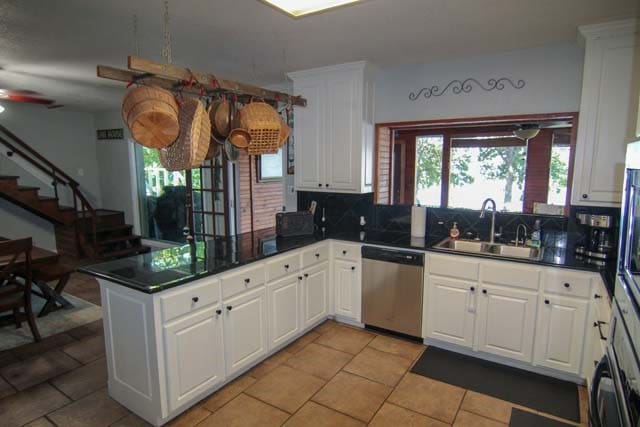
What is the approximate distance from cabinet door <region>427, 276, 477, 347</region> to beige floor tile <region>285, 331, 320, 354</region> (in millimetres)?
999

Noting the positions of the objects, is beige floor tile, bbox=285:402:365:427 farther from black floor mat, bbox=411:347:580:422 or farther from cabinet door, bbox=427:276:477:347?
cabinet door, bbox=427:276:477:347

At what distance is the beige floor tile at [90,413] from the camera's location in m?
2.23

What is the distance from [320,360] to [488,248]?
1699mm

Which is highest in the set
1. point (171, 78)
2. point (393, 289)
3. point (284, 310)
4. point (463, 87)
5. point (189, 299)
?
point (463, 87)

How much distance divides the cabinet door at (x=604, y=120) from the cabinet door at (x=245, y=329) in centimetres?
245

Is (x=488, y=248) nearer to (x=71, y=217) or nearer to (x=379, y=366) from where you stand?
(x=379, y=366)

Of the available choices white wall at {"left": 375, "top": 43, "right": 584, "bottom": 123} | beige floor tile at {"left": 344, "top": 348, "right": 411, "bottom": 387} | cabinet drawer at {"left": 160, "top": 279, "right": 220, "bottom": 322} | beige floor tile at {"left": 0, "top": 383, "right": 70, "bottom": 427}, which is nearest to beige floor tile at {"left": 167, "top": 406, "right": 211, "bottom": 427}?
cabinet drawer at {"left": 160, "top": 279, "right": 220, "bottom": 322}

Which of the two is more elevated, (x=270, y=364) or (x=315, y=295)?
(x=315, y=295)

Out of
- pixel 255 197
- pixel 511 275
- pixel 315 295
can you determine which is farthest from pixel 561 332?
pixel 255 197

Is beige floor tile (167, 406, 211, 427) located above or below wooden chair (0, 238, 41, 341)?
below

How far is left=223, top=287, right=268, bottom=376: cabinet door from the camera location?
2.51 metres

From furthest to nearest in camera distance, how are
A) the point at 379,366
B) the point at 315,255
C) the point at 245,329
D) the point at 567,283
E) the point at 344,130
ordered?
the point at 344,130 < the point at 315,255 < the point at 379,366 < the point at 245,329 < the point at 567,283

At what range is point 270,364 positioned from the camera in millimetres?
2879

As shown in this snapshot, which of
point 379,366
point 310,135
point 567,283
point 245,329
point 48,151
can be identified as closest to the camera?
point 567,283
